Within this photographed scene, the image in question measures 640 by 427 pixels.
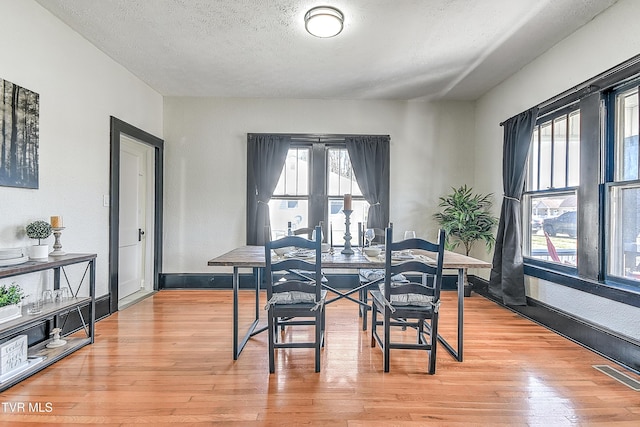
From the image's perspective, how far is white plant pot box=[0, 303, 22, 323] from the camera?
2164mm

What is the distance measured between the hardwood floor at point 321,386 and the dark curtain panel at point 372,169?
204 centimetres

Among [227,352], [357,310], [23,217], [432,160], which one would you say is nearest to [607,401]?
[357,310]

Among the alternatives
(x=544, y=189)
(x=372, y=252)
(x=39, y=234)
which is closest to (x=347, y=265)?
(x=372, y=252)

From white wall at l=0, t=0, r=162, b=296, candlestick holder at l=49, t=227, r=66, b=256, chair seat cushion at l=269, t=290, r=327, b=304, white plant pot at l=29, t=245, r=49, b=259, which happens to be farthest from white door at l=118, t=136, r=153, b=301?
chair seat cushion at l=269, t=290, r=327, b=304

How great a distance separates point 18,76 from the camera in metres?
2.56

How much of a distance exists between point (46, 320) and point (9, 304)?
37 cm

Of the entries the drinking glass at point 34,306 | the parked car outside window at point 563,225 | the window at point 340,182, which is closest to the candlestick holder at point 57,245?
the drinking glass at point 34,306

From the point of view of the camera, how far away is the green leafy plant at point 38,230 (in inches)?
100

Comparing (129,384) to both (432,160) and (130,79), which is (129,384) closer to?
(130,79)

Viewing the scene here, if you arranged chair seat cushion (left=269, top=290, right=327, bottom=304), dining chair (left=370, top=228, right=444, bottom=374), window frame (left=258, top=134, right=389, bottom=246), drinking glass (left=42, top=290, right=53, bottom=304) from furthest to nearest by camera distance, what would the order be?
window frame (left=258, top=134, right=389, bottom=246) → drinking glass (left=42, top=290, right=53, bottom=304) → chair seat cushion (left=269, top=290, right=327, bottom=304) → dining chair (left=370, top=228, right=444, bottom=374)

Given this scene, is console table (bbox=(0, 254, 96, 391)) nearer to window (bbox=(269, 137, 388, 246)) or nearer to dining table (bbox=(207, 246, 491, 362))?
dining table (bbox=(207, 246, 491, 362))

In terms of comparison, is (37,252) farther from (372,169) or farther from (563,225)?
(563,225)

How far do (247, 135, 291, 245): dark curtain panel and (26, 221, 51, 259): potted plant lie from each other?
2.49m

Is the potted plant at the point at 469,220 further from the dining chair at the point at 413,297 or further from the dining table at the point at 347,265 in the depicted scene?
the dining chair at the point at 413,297
